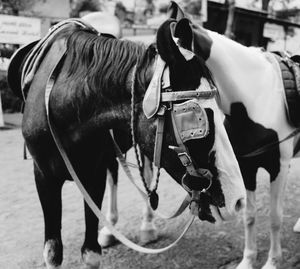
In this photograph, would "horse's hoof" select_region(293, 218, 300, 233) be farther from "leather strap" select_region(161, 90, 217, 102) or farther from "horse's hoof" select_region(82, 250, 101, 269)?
"leather strap" select_region(161, 90, 217, 102)

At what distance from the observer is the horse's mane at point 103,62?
168 centimetres

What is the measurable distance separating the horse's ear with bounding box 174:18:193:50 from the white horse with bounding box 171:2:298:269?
0.79 metres

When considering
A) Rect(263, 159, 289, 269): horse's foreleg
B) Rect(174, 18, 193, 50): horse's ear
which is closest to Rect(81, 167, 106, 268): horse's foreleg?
Rect(174, 18, 193, 50): horse's ear

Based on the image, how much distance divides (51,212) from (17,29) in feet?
21.4

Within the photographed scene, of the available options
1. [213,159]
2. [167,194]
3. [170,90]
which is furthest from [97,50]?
[167,194]

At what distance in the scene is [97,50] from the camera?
179 cm

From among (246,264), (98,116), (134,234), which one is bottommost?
(134,234)

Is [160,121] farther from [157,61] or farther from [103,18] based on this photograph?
[103,18]

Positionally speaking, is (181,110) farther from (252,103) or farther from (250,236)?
(250,236)

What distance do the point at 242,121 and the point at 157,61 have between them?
43.6 inches

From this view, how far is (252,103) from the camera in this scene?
2.46 m

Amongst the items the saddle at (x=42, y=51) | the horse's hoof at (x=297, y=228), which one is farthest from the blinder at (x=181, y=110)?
the horse's hoof at (x=297, y=228)

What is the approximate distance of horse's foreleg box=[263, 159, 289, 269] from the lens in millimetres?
2598

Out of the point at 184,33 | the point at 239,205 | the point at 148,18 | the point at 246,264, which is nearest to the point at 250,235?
the point at 246,264
